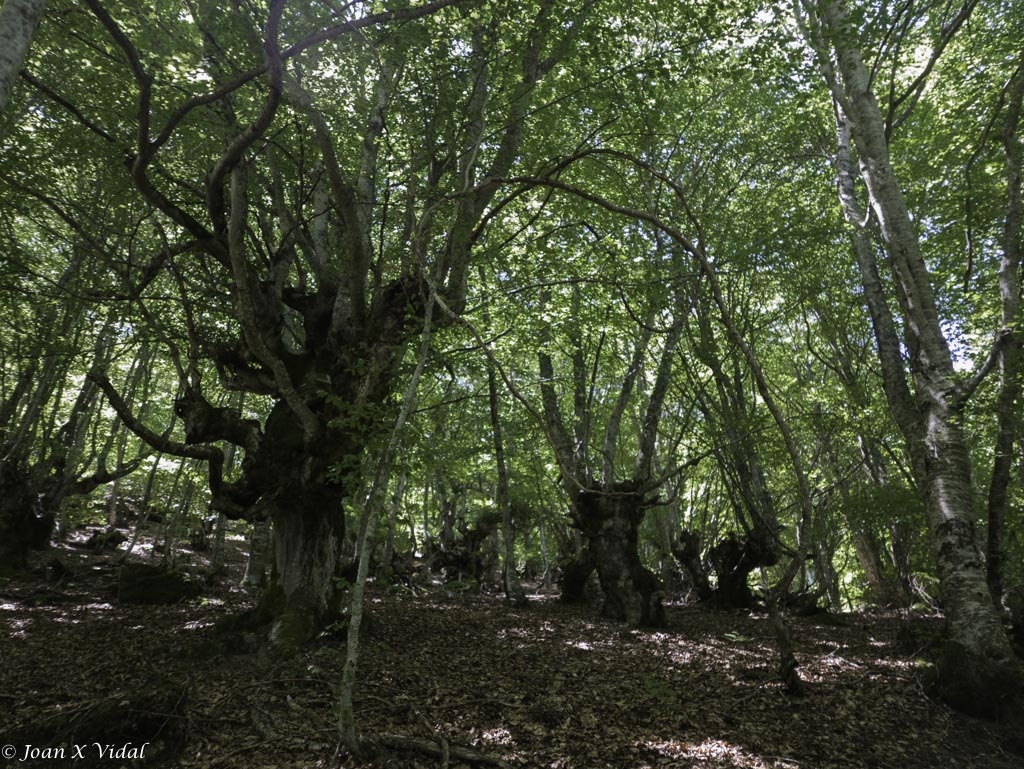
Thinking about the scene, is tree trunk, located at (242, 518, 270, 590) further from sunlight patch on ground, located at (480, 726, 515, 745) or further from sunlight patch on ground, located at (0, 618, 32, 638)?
sunlight patch on ground, located at (480, 726, 515, 745)

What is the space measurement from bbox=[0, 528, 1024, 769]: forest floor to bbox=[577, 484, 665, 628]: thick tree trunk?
1.00 metres

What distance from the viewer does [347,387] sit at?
719 cm

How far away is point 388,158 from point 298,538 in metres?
5.74

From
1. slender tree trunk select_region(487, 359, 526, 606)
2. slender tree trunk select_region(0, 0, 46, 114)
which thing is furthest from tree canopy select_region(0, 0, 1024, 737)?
slender tree trunk select_region(487, 359, 526, 606)

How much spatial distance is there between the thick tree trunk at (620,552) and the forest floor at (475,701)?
1.00 m

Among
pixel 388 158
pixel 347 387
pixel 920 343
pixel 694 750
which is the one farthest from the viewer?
pixel 388 158

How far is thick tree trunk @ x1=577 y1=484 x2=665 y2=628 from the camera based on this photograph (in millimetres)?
10031

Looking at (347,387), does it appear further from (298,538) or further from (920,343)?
(920,343)

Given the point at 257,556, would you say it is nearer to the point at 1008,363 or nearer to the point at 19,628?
the point at 19,628

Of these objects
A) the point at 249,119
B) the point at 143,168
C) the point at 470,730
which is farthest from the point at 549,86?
the point at 470,730

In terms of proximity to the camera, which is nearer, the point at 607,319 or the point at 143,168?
the point at 143,168

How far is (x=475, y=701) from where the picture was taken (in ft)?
17.7

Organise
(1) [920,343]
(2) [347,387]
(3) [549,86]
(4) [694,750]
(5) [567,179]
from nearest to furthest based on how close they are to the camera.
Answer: (4) [694,750]
(1) [920,343]
(2) [347,387]
(3) [549,86]
(5) [567,179]

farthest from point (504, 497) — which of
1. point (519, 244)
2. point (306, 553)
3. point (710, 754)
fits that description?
point (710, 754)
